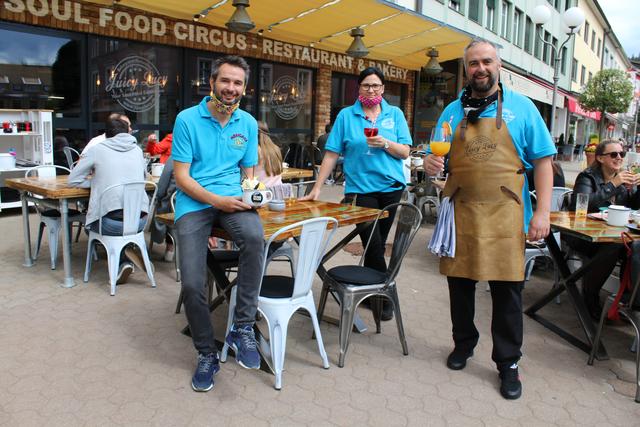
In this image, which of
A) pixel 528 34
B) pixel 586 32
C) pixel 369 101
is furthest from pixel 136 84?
pixel 586 32

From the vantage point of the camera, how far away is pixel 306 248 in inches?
111

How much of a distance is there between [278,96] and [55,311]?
864 centimetres

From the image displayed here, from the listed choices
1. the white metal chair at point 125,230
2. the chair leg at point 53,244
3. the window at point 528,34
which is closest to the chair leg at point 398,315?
the white metal chair at point 125,230

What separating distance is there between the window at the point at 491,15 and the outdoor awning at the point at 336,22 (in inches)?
274

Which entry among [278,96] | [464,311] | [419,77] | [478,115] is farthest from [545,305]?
[419,77]

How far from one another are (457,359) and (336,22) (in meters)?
7.98

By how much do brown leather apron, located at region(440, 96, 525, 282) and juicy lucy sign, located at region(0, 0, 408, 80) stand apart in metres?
7.01

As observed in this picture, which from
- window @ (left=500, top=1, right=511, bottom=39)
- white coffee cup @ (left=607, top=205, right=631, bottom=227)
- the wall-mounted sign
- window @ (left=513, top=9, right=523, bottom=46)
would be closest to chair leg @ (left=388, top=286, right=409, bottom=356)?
white coffee cup @ (left=607, top=205, right=631, bottom=227)

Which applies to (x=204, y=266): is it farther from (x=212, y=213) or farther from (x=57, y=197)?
(x=57, y=197)

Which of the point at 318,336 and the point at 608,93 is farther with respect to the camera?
the point at 608,93

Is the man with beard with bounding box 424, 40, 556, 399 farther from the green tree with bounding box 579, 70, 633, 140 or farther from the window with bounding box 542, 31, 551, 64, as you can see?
the window with bounding box 542, 31, 551, 64

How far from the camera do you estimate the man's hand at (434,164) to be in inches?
111

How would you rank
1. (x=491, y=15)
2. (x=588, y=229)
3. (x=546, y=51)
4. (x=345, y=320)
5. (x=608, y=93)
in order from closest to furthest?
1. (x=345, y=320)
2. (x=588, y=229)
3. (x=491, y=15)
4. (x=608, y=93)
5. (x=546, y=51)

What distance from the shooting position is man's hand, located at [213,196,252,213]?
275cm
